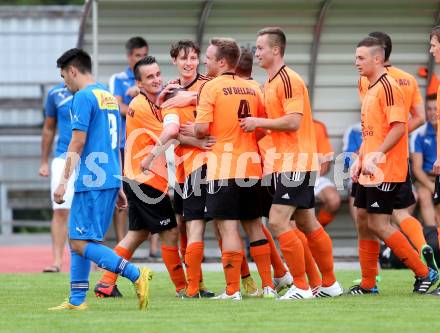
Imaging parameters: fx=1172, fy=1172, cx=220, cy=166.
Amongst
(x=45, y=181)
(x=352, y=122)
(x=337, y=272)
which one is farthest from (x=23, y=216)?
(x=337, y=272)

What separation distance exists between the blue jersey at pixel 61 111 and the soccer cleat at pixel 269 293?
4.11 m

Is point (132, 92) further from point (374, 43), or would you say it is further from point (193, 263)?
point (374, 43)

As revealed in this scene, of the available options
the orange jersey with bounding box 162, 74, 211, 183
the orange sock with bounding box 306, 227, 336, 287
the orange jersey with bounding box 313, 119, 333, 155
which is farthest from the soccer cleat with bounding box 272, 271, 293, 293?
the orange jersey with bounding box 313, 119, 333, 155

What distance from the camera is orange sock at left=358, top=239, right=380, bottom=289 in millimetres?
10547

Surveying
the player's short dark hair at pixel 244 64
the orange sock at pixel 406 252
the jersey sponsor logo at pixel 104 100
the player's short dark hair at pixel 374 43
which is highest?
the player's short dark hair at pixel 374 43

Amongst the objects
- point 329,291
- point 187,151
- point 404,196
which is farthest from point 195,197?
point 404,196

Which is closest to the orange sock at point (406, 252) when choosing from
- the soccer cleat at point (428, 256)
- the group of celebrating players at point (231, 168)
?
the group of celebrating players at point (231, 168)

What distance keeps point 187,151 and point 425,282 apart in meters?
2.42

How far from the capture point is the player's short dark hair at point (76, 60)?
9344mm

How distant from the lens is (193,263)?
10.3 m

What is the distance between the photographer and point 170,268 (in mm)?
10750

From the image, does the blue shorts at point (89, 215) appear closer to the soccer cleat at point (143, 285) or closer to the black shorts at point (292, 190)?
the soccer cleat at point (143, 285)

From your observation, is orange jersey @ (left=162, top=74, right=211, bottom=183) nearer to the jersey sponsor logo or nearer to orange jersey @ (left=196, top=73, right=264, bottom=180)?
orange jersey @ (left=196, top=73, right=264, bottom=180)

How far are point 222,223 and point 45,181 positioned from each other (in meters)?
14.7
